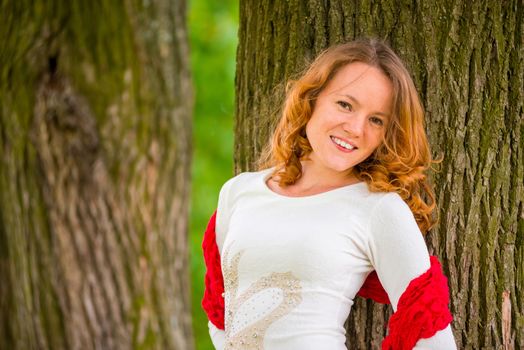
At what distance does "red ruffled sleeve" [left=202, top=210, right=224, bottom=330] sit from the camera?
290cm

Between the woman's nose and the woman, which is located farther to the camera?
the woman's nose

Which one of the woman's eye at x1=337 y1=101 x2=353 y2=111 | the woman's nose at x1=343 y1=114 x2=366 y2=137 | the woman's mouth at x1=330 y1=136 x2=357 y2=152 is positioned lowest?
the woman's mouth at x1=330 y1=136 x2=357 y2=152

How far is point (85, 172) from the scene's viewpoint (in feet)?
13.0

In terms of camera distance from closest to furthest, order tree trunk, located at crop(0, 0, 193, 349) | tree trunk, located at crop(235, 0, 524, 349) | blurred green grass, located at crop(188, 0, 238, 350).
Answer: tree trunk, located at crop(235, 0, 524, 349) → tree trunk, located at crop(0, 0, 193, 349) → blurred green grass, located at crop(188, 0, 238, 350)

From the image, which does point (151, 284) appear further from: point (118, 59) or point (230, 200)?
point (230, 200)

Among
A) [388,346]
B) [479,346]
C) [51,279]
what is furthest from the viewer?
[51,279]

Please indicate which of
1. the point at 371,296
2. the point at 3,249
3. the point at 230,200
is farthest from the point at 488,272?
the point at 3,249

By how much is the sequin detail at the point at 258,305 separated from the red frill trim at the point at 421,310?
0.32 metres

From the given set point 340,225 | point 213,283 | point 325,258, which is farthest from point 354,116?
point 213,283

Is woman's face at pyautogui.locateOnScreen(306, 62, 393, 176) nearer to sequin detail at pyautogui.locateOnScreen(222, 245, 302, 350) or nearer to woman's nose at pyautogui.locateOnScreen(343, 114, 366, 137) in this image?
woman's nose at pyautogui.locateOnScreen(343, 114, 366, 137)

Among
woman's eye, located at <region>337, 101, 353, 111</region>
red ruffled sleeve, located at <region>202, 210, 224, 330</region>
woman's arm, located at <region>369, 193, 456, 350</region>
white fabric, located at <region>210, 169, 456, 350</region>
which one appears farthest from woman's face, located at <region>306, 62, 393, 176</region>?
red ruffled sleeve, located at <region>202, 210, 224, 330</region>

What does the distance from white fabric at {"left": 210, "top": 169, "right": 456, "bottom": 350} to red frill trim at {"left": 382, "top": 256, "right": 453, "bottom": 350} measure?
24mm

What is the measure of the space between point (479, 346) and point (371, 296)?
50cm

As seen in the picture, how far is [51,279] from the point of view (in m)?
4.01
